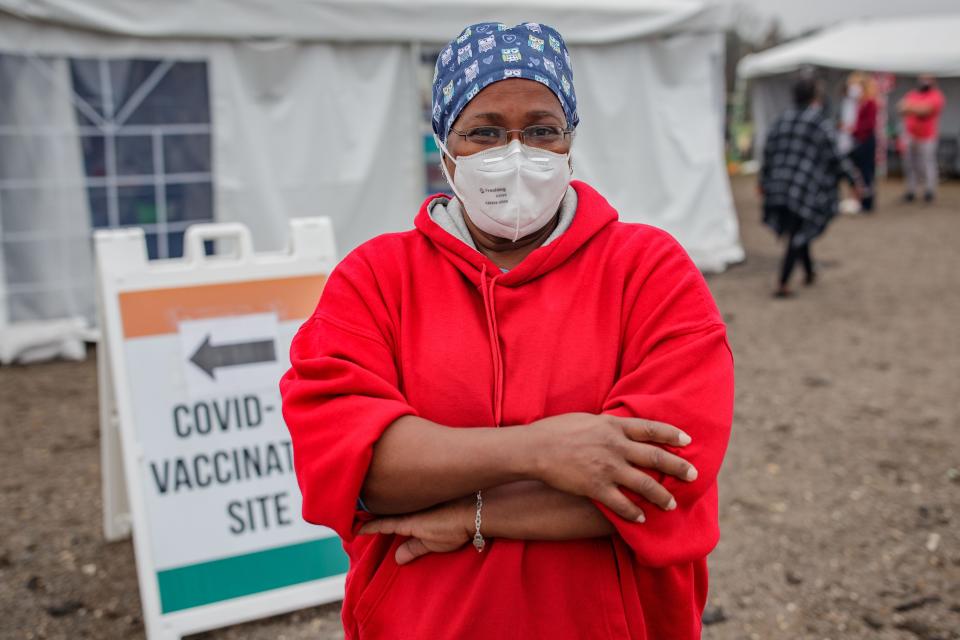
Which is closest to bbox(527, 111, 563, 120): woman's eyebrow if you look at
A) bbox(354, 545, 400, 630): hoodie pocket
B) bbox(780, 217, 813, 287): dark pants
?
bbox(354, 545, 400, 630): hoodie pocket

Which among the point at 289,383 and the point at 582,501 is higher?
the point at 289,383

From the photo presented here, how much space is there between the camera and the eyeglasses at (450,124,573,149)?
1.53 m

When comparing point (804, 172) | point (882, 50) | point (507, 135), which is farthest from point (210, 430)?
point (882, 50)

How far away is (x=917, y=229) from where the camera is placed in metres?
11.6

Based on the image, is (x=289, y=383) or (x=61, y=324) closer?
(x=289, y=383)

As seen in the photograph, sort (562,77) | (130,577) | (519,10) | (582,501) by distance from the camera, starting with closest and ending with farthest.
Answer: (582,501) → (562,77) → (130,577) → (519,10)

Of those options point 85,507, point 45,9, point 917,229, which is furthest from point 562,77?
point 917,229

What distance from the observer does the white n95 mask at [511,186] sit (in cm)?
153

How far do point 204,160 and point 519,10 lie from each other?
2.99 m

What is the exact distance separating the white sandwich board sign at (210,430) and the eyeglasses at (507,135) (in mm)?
1627

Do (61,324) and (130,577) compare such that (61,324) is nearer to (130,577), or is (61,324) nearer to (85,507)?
(85,507)

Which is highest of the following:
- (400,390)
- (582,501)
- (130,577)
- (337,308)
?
(337,308)

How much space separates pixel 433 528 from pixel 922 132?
46.5 ft

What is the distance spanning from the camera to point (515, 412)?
1.40 metres
